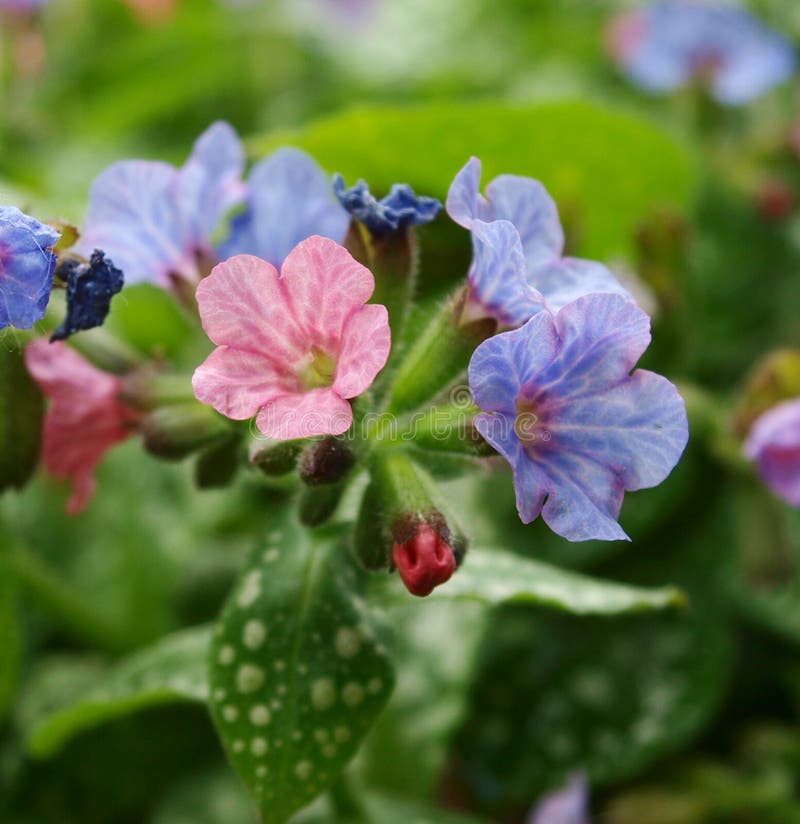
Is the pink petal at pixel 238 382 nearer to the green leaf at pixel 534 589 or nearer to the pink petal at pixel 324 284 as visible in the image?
the pink petal at pixel 324 284

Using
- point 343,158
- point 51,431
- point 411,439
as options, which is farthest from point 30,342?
point 343,158

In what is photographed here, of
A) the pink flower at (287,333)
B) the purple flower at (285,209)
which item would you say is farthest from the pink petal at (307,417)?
the purple flower at (285,209)

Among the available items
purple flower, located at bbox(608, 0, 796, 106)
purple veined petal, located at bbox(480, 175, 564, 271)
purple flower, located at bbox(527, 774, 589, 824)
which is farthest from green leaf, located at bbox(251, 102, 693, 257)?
purple flower, located at bbox(527, 774, 589, 824)

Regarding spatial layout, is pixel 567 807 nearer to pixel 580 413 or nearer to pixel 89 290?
pixel 580 413

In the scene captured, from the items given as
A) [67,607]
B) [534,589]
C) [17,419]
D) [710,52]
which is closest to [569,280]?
[534,589]

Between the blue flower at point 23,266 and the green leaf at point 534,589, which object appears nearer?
the blue flower at point 23,266

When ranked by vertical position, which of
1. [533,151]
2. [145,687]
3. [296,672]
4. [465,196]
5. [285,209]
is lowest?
[145,687]

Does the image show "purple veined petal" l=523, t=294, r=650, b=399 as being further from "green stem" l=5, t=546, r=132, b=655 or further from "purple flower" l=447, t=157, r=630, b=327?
"green stem" l=5, t=546, r=132, b=655
